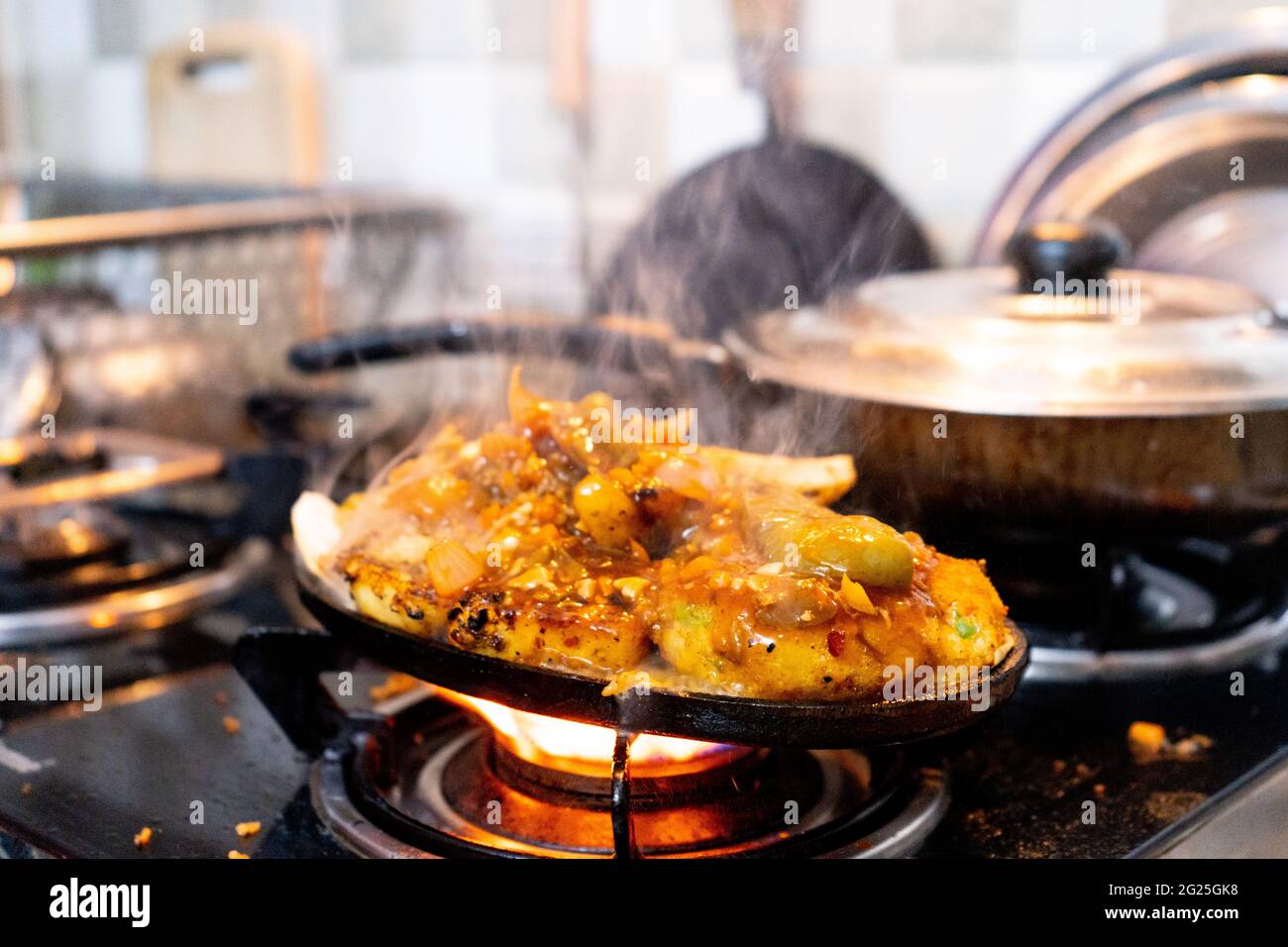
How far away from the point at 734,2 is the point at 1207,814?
197cm

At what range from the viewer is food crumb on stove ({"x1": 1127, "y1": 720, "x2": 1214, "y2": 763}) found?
4.16 feet

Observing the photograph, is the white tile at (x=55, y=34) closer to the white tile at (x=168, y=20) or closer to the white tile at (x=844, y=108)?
the white tile at (x=168, y=20)

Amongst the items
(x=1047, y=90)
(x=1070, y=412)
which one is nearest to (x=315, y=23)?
(x=1047, y=90)

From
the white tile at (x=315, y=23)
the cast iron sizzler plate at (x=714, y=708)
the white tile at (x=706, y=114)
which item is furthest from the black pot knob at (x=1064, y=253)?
the white tile at (x=315, y=23)

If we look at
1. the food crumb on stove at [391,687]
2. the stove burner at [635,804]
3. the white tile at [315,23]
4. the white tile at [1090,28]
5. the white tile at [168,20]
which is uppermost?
the white tile at [168,20]

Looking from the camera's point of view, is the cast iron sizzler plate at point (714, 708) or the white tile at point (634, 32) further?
the white tile at point (634, 32)

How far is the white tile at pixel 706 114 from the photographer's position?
2.76m

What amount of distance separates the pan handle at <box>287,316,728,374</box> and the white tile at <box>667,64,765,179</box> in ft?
3.71

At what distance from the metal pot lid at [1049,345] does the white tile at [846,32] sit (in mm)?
1121

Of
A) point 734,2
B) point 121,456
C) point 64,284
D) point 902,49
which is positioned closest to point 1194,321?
point 902,49

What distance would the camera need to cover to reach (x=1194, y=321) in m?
1.41

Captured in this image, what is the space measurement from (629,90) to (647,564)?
2.05 m

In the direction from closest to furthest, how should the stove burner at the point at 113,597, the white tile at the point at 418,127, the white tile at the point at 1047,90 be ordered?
the stove burner at the point at 113,597 → the white tile at the point at 1047,90 → the white tile at the point at 418,127
